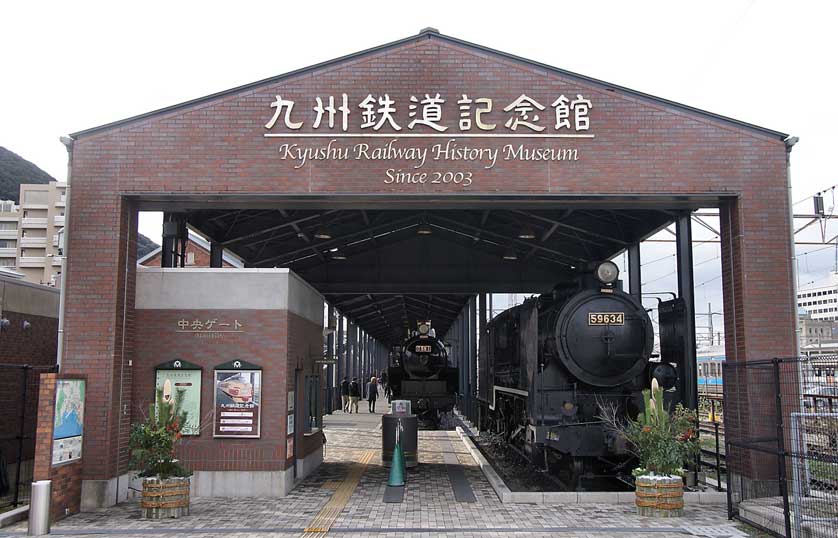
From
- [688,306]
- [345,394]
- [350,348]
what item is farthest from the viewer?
[350,348]

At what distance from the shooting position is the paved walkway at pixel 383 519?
8617 millimetres

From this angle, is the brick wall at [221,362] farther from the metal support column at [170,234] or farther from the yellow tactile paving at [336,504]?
the metal support column at [170,234]

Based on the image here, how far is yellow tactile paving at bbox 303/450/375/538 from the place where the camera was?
28.5 feet

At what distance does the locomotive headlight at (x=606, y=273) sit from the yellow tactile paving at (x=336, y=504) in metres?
5.42

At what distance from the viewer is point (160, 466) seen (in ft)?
31.2

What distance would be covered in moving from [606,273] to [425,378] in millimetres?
13236

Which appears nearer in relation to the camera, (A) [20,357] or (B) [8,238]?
(A) [20,357]

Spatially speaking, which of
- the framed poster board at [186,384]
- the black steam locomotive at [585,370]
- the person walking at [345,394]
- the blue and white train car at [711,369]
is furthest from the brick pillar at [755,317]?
the person walking at [345,394]

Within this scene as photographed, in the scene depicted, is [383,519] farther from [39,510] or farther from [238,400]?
[39,510]

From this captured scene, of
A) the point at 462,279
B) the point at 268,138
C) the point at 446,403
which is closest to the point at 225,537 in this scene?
the point at 268,138

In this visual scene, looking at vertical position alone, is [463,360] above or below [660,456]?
above

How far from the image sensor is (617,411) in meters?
12.0

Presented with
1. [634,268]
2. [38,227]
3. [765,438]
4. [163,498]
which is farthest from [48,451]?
[38,227]

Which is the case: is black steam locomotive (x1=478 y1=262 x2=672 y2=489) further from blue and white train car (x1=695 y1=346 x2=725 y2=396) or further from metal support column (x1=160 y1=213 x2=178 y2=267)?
blue and white train car (x1=695 y1=346 x2=725 y2=396)
